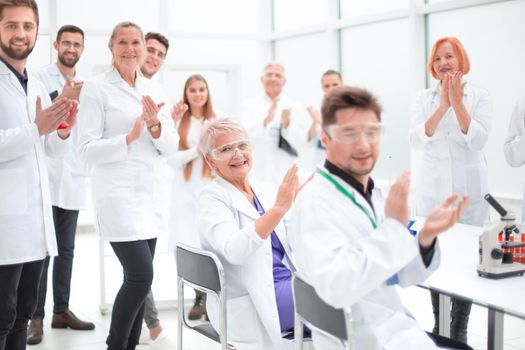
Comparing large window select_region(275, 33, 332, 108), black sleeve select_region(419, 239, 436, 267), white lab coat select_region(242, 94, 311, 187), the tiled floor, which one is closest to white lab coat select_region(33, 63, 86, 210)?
the tiled floor

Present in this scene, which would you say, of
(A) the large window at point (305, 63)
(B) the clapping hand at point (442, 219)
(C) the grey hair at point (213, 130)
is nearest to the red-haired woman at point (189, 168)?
(C) the grey hair at point (213, 130)

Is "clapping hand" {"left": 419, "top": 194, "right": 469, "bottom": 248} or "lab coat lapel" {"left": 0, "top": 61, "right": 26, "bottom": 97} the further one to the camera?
"lab coat lapel" {"left": 0, "top": 61, "right": 26, "bottom": 97}

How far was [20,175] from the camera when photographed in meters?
2.69

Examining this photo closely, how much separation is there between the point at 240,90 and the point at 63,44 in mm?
3852

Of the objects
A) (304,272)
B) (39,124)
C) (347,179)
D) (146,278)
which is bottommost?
(146,278)

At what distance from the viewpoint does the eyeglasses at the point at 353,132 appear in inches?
74.7

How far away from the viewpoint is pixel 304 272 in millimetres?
1985

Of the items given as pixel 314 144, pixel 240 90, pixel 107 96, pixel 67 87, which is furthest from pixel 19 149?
pixel 240 90

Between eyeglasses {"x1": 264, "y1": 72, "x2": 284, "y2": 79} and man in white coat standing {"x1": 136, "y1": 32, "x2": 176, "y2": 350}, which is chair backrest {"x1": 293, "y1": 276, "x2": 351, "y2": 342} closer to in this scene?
man in white coat standing {"x1": 136, "y1": 32, "x2": 176, "y2": 350}

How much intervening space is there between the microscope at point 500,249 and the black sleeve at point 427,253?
15.5 inches

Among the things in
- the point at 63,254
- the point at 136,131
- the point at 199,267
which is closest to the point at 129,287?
the point at 136,131

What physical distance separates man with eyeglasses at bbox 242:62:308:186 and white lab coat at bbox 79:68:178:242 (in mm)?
2372

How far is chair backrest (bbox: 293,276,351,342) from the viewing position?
6.10 feet

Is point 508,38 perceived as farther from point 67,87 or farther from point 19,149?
point 19,149
